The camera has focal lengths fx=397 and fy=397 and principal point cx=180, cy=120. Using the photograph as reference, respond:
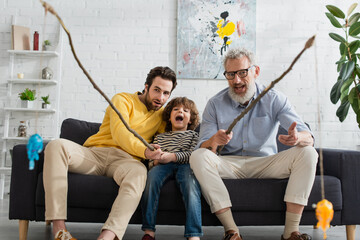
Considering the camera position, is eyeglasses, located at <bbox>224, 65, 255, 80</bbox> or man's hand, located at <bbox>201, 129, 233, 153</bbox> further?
eyeglasses, located at <bbox>224, 65, 255, 80</bbox>

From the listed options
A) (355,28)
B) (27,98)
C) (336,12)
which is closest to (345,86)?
(355,28)

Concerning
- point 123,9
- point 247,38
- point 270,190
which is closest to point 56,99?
point 123,9

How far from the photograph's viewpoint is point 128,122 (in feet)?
7.70

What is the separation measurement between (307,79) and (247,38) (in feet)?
2.62

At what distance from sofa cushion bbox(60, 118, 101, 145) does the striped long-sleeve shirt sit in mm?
515

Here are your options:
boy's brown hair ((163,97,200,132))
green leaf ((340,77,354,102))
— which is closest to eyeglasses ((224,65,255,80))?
boy's brown hair ((163,97,200,132))

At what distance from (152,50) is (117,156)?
2.31 meters

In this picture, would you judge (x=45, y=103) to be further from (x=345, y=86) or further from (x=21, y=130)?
(x=345, y=86)

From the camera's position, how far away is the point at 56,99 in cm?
429

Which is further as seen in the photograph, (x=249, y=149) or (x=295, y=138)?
(x=249, y=149)

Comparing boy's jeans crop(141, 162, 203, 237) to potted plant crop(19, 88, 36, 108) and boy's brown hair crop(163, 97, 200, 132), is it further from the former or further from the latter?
potted plant crop(19, 88, 36, 108)

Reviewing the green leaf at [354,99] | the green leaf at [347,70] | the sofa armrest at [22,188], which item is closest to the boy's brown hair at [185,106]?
the sofa armrest at [22,188]

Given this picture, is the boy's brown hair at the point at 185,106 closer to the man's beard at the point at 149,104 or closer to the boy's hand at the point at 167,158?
the man's beard at the point at 149,104

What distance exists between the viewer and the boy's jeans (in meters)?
1.94
